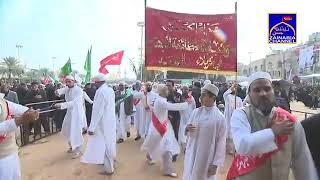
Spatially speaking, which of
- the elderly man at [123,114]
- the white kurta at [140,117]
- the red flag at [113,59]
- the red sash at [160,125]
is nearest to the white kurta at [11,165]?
the red sash at [160,125]

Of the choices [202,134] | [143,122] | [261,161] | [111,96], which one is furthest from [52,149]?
[261,161]

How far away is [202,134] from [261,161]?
7.42 feet

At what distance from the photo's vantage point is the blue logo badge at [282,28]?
1099cm

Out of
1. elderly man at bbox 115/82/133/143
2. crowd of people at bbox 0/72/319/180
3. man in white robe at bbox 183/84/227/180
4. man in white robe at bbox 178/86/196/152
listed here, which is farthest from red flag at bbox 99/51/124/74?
man in white robe at bbox 183/84/227/180

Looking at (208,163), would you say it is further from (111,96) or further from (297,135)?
(111,96)

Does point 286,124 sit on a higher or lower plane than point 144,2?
lower

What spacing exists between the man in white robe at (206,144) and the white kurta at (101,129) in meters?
3.32

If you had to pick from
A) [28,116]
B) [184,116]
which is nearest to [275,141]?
[28,116]

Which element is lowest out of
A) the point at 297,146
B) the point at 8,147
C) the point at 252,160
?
the point at 8,147

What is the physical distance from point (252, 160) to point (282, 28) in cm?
868

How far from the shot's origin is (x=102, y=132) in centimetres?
860

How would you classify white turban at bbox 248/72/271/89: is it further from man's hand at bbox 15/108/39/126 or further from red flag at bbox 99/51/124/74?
red flag at bbox 99/51/124/74

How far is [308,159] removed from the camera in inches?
116

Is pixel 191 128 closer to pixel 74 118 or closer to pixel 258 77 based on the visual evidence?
pixel 258 77
